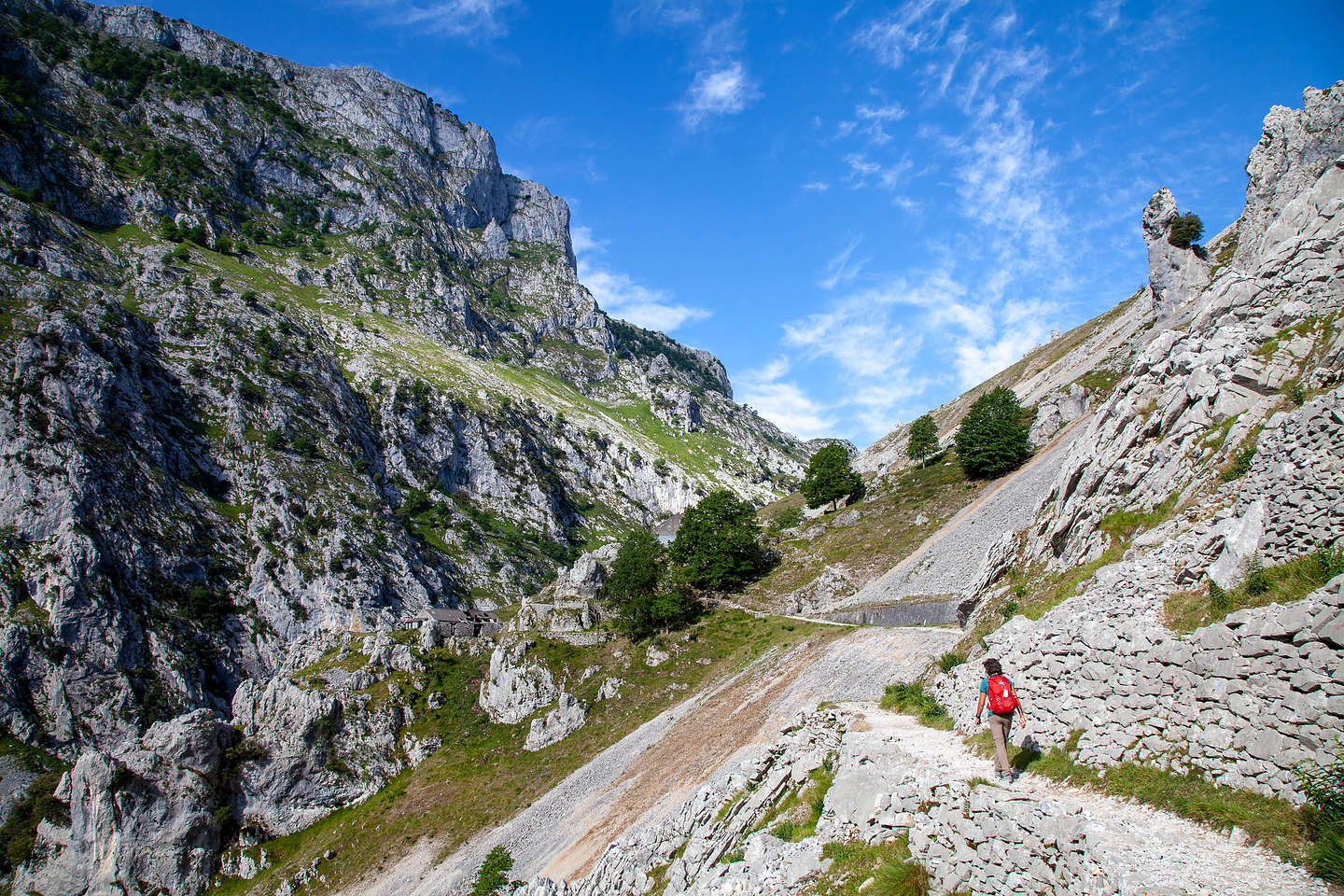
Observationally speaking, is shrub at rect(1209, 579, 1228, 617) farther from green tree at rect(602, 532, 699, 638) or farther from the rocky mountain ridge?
green tree at rect(602, 532, 699, 638)

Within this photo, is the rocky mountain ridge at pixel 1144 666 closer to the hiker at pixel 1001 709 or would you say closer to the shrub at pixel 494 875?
the hiker at pixel 1001 709

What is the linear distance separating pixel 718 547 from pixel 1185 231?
197 ft

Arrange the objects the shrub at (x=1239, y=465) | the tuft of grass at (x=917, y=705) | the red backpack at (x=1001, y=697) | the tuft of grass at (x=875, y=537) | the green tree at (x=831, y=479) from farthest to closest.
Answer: the green tree at (x=831, y=479) < the tuft of grass at (x=875, y=537) < the tuft of grass at (x=917, y=705) < the shrub at (x=1239, y=465) < the red backpack at (x=1001, y=697)

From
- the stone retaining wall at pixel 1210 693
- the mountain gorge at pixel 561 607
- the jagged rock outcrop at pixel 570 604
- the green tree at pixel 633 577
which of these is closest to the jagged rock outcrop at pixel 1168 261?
the mountain gorge at pixel 561 607

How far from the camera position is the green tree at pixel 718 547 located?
61.8 m

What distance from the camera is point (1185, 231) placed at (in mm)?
61594

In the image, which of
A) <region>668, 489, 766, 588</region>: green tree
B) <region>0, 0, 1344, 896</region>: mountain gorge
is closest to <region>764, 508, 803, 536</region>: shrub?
<region>0, 0, 1344, 896</region>: mountain gorge

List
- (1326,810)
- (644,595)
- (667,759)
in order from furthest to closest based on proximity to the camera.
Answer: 1. (644,595)
2. (667,759)
3. (1326,810)

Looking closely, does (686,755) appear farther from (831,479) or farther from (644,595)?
(831,479)

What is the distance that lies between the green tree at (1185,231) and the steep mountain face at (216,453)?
90.1m

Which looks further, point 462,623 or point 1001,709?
point 462,623

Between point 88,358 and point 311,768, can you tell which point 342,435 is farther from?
point 311,768

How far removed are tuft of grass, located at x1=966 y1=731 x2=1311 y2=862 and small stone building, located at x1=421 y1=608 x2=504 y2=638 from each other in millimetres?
53518

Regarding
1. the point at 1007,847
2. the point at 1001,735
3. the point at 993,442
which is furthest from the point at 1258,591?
the point at 993,442
